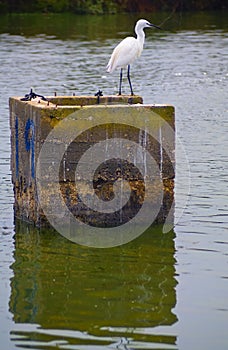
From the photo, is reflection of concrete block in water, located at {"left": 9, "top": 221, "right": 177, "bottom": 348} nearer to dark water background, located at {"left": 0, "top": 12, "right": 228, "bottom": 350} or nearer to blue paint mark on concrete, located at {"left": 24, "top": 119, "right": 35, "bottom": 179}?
dark water background, located at {"left": 0, "top": 12, "right": 228, "bottom": 350}

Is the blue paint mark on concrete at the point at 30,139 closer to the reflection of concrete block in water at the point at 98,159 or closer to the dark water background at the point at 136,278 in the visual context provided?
the reflection of concrete block in water at the point at 98,159

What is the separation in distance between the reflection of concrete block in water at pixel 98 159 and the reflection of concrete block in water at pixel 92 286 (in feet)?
1.32

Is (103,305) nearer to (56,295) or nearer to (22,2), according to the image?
(56,295)

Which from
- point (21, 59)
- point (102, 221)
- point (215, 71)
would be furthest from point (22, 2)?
point (102, 221)

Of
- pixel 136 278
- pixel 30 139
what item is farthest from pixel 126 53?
pixel 136 278

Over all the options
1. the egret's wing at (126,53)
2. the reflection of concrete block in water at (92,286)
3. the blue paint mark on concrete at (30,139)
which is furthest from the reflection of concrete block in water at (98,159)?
the egret's wing at (126,53)

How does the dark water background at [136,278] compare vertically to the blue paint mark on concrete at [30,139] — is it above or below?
below

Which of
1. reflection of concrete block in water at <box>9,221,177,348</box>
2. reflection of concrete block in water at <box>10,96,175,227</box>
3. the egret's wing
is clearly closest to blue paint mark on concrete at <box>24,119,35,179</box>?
reflection of concrete block in water at <box>10,96,175,227</box>

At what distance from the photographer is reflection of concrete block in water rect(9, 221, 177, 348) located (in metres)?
9.27

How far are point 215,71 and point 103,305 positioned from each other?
64.1ft

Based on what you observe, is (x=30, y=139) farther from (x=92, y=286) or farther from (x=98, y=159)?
(x=92, y=286)

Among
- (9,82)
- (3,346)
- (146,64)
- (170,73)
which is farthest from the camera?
(146,64)

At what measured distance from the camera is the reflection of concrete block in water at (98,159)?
11602 mm

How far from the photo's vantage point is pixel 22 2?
5631cm
